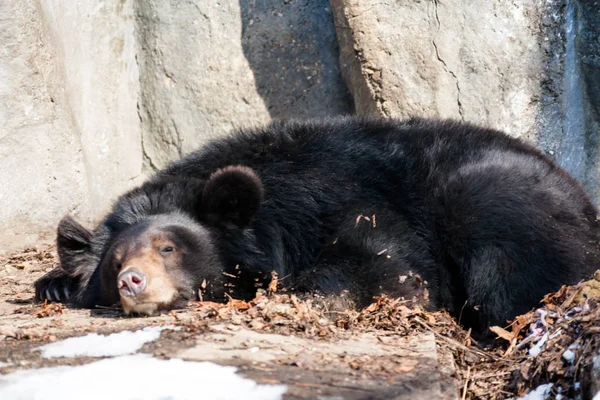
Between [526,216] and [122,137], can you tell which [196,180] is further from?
[122,137]

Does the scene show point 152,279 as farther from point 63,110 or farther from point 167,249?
point 63,110

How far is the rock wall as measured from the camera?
780cm

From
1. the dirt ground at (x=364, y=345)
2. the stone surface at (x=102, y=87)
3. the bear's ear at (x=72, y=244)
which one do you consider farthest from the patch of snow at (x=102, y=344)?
the stone surface at (x=102, y=87)

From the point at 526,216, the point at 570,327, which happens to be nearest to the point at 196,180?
the point at 526,216

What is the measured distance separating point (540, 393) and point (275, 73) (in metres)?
5.73

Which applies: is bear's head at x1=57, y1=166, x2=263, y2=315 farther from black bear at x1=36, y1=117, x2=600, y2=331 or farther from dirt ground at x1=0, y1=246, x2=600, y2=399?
dirt ground at x1=0, y1=246, x2=600, y2=399

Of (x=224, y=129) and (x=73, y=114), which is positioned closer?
(x=73, y=114)

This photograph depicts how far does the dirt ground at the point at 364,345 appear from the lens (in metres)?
3.59

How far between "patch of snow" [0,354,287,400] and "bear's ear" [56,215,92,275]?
7.03 feet

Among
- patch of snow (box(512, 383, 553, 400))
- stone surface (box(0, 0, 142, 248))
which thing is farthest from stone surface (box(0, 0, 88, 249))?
patch of snow (box(512, 383, 553, 400))

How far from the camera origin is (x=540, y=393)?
150 inches

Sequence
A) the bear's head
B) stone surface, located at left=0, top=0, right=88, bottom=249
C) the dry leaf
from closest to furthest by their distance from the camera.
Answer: the dry leaf, the bear's head, stone surface, located at left=0, top=0, right=88, bottom=249

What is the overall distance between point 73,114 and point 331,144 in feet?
11.1

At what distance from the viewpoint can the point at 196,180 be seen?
571 centimetres
